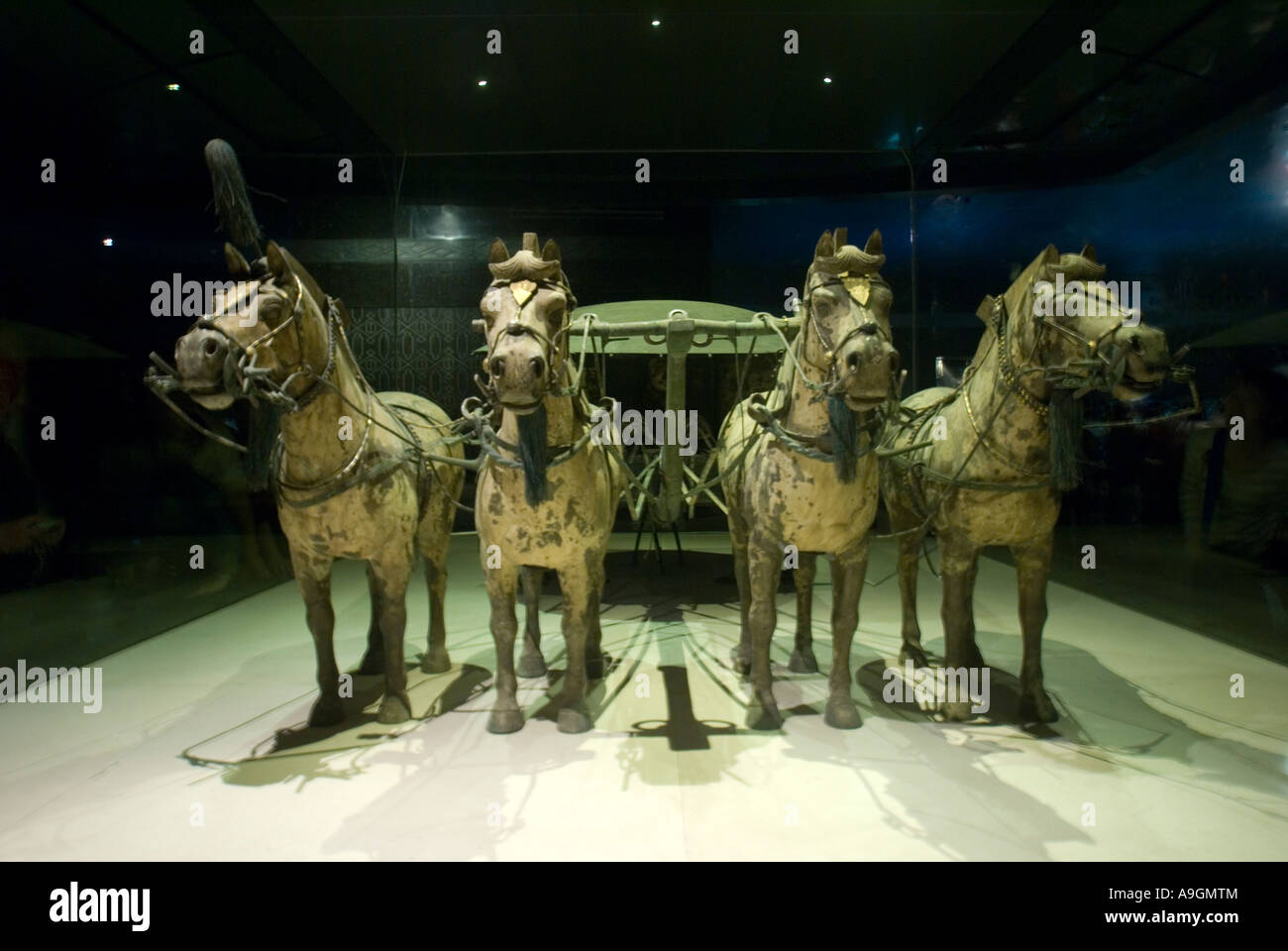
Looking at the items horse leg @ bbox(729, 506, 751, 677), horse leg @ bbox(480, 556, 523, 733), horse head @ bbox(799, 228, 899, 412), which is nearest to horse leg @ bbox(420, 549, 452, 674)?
horse leg @ bbox(480, 556, 523, 733)

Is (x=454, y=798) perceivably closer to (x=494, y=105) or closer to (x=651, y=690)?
Answer: (x=651, y=690)

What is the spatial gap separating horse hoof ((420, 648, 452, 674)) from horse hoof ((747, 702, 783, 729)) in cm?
210

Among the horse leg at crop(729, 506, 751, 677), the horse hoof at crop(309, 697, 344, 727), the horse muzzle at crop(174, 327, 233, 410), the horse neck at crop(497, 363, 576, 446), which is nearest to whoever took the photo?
the horse muzzle at crop(174, 327, 233, 410)

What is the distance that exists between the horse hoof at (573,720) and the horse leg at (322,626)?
1.22 m

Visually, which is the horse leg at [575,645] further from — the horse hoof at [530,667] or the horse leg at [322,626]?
the horse leg at [322,626]

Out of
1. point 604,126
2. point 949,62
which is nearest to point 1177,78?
point 949,62

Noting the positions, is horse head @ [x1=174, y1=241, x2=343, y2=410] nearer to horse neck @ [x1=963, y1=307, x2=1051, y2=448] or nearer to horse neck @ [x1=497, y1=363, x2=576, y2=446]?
horse neck @ [x1=497, y1=363, x2=576, y2=446]

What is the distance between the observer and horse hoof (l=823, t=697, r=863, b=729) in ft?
13.6

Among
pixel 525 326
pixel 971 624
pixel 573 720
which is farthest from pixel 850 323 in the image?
pixel 573 720

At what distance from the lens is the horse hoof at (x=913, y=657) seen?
5.16 metres

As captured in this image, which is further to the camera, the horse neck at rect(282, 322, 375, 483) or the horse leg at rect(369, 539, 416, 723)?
the horse leg at rect(369, 539, 416, 723)

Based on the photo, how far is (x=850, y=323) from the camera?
135 inches

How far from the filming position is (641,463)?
24.4 feet

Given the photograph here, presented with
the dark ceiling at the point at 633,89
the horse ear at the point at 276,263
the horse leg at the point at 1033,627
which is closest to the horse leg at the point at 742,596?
the horse leg at the point at 1033,627
